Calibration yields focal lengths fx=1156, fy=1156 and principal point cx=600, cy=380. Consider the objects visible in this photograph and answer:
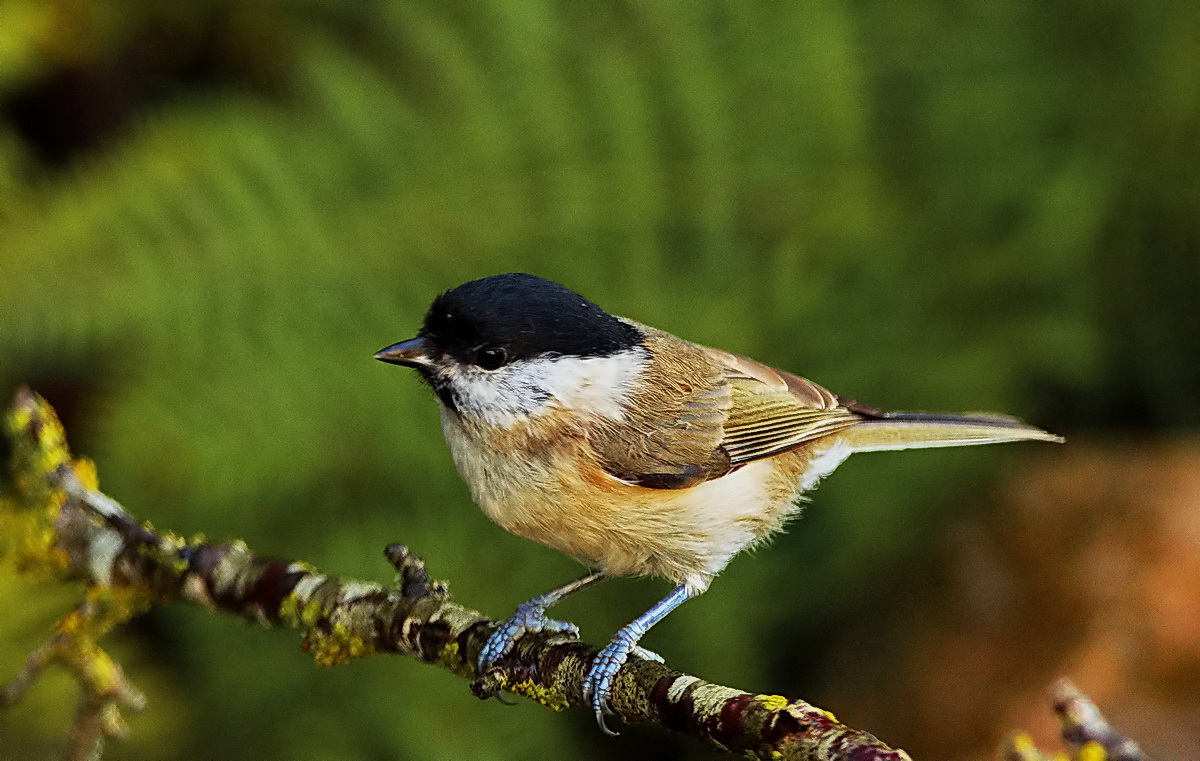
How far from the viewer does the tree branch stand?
5.24 ft

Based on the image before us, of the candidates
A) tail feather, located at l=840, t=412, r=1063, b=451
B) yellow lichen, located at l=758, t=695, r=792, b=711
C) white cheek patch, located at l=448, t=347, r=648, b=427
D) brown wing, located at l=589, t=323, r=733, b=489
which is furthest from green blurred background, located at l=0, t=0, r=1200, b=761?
yellow lichen, located at l=758, t=695, r=792, b=711

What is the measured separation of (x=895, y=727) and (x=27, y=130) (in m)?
3.03

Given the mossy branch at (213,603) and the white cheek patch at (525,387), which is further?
the white cheek patch at (525,387)

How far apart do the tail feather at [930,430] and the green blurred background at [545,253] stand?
774 millimetres

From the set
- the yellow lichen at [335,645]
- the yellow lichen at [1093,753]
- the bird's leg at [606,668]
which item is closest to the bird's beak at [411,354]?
the yellow lichen at [335,645]

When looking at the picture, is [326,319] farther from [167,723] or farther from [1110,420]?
[1110,420]

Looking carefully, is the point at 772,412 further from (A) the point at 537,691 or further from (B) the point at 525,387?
(A) the point at 537,691

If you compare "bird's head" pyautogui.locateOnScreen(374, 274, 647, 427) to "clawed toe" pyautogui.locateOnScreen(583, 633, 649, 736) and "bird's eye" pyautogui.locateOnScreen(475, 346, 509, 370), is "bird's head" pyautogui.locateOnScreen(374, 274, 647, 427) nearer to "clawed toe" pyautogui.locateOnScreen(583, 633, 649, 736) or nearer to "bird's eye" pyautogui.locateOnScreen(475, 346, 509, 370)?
"bird's eye" pyautogui.locateOnScreen(475, 346, 509, 370)

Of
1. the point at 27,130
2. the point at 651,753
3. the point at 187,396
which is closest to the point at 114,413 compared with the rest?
the point at 187,396

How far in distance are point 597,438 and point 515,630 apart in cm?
34

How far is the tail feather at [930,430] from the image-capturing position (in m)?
2.14

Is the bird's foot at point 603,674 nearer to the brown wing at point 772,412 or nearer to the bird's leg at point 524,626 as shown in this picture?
the bird's leg at point 524,626

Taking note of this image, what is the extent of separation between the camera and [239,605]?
1.79m

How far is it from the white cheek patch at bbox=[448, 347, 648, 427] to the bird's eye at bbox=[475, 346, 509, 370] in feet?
0.03
